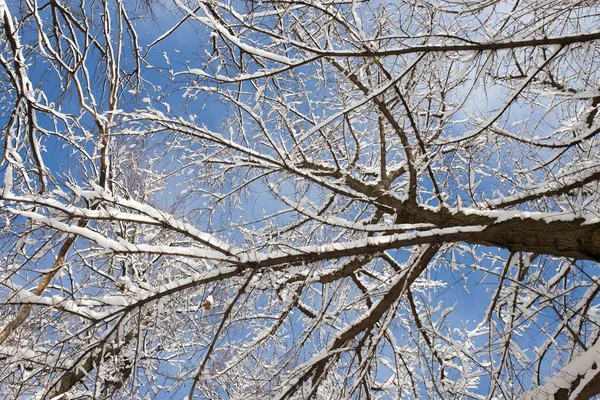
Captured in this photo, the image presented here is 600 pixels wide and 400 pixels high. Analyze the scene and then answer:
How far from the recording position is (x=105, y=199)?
2.27 m

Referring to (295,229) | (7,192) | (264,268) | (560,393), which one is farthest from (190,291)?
(295,229)

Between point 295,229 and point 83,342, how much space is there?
2.49m

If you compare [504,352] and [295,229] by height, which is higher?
[295,229]

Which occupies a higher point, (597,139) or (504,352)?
(597,139)

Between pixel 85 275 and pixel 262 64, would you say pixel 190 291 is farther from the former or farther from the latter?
pixel 262 64

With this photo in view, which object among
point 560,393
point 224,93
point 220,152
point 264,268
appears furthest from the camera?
point 220,152

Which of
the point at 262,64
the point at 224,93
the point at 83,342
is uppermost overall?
the point at 262,64

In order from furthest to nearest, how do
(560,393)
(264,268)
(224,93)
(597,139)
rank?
1. (224,93)
2. (597,139)
3. (264,268)
4. (560,393)

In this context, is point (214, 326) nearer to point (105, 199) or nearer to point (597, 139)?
point (105, 199)


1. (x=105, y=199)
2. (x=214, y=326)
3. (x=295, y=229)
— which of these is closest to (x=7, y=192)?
(x=105, y=199)

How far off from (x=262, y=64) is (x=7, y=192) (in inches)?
93.7

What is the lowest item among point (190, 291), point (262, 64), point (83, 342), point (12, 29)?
point (83, 342)

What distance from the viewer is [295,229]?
15.0 feet

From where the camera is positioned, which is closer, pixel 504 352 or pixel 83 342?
pixel 83 342
